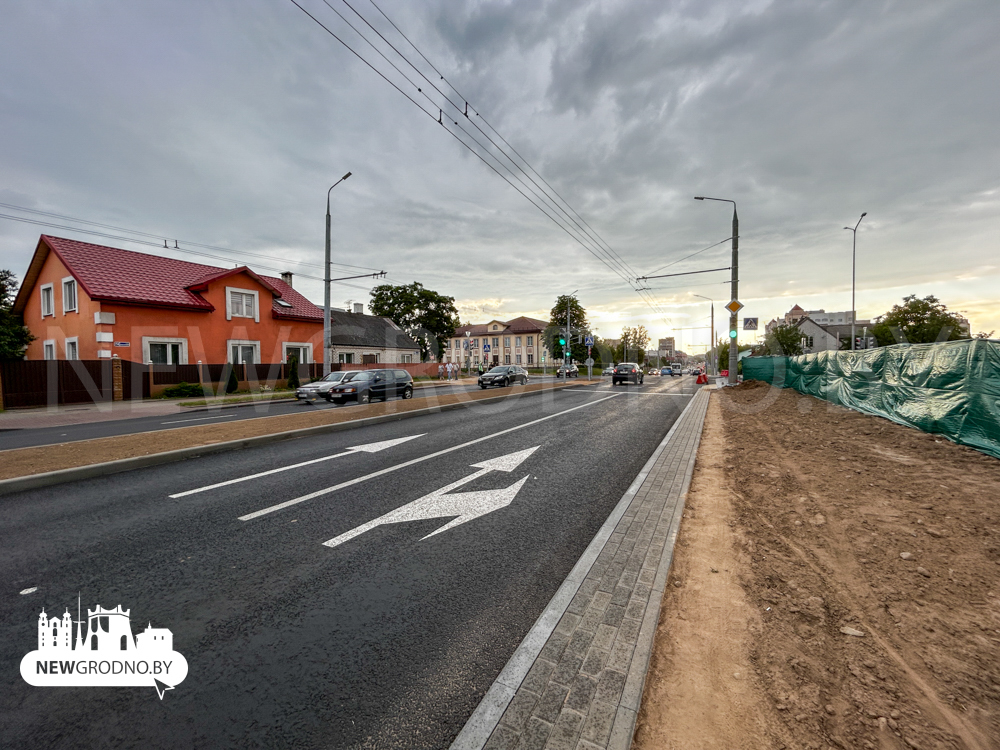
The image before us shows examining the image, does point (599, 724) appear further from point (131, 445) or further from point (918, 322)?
point (918, 322)

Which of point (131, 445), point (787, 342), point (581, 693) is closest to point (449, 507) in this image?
point (581, 693)

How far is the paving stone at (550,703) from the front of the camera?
2.10 metres

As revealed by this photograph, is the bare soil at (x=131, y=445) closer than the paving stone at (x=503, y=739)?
No

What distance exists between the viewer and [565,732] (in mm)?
2008

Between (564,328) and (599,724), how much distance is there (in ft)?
240

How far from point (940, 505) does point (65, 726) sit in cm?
791

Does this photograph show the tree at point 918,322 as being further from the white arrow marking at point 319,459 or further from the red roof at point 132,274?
the red roof at point 132,274

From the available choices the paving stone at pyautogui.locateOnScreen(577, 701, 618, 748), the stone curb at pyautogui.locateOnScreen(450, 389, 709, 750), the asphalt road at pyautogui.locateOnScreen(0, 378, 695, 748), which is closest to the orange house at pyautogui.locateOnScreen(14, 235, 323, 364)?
the asphalt road at pyautogui.locateOnScreen(0, 378, 695, 748)

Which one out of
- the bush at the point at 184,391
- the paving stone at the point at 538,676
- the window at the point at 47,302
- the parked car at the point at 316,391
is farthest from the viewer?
the window at the point at 47,302

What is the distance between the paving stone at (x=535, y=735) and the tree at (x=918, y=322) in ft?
194

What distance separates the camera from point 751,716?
2.09 m

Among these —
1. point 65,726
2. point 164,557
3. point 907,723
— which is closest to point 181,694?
point 65,726

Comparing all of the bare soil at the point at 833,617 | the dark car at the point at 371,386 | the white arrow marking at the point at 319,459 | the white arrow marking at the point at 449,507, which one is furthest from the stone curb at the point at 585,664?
the dark car at the point at 371,386

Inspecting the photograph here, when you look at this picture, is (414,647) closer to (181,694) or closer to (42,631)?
(181,694)
